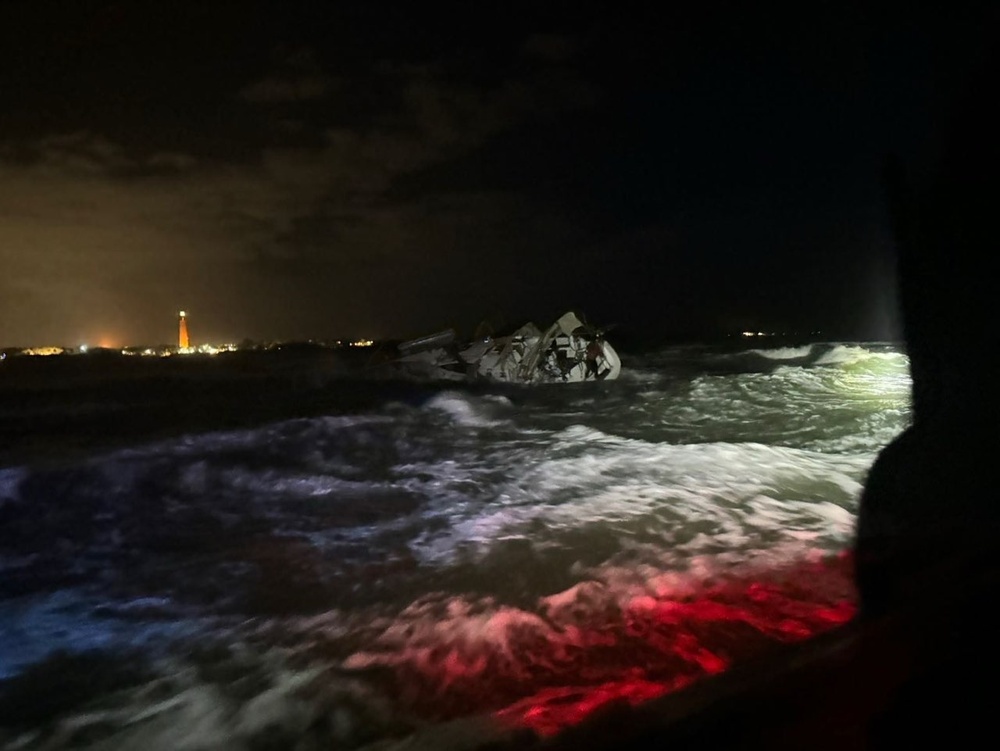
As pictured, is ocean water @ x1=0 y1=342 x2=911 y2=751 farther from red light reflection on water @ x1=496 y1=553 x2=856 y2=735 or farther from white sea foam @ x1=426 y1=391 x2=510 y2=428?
white sea foam @ x1=426 y1=391 x2=510 y2=428

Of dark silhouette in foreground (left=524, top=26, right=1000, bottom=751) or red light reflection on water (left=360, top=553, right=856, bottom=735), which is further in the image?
red light reflection on water (left=360, top=553, right=856, bottom=735)

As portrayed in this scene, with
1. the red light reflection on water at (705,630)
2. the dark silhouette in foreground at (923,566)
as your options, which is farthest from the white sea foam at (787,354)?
the red light reflection on water at (705,630)

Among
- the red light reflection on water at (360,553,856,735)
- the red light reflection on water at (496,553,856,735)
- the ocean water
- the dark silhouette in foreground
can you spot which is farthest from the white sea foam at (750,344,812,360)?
the red light reflection on water at (360,553,856,735)

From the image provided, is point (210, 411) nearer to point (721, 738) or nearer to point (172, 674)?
point (172, 674)

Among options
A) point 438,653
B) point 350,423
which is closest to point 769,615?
point 438,653

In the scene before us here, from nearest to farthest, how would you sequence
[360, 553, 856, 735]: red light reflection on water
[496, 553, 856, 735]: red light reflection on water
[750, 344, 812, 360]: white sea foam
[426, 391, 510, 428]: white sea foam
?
[496, 553, 856, 735]: red light reflection on water, [360, 553, 856, 735]: red light reflection on water, [426, 391, 510, 428]: white sea foam, [750, 344, 812, 360]: white sea foam

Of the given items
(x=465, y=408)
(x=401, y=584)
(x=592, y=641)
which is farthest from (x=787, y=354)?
(x=592, y=641)

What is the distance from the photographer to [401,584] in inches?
202

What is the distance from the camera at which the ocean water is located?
3438 mm

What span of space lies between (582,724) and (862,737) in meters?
0.83

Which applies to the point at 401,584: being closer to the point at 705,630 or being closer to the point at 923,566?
the point at 705,630

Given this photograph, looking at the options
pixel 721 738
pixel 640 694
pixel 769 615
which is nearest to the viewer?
pixel 721 738

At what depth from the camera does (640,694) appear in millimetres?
3375

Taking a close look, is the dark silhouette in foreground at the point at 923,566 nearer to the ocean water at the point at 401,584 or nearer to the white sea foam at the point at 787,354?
the ocean water at the point at 401,584
